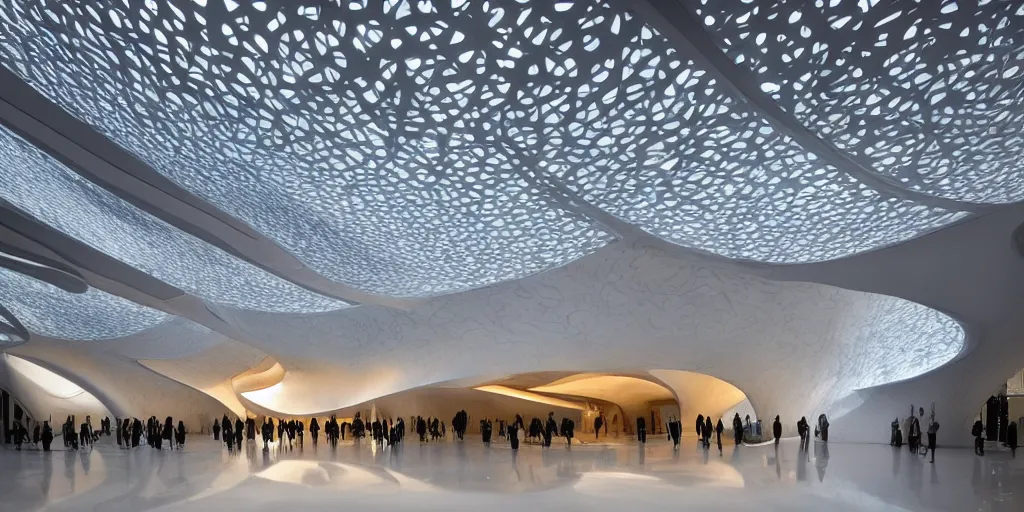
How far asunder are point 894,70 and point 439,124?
394 centimetres

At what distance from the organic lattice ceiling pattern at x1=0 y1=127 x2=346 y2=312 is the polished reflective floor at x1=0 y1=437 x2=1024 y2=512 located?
11.4 feet

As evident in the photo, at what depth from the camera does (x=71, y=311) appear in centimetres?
1981

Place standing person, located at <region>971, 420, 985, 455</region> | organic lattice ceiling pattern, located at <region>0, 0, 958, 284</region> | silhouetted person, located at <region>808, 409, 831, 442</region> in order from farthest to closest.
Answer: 1. silhouetted person, located at <region>808, 409, 831, 442</region>
2. standing person, located at <region>971, 420, 985, 455</region>
3. organic lattice ceiling pattern, located at <region>0, 0, 958, 284</region>

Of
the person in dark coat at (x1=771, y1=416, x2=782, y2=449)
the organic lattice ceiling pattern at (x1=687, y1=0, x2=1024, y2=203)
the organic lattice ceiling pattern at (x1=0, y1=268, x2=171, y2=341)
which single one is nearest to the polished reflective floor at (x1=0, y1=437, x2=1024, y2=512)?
the person in dark coat at (x1=771, y1=416, x2=782, y2=449)

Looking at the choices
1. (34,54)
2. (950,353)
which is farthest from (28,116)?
(950,353)

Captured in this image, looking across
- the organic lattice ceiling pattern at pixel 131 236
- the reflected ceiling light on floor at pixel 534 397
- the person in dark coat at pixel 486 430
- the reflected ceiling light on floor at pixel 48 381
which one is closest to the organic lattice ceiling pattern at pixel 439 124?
the organic lattice ceiling pattern at pixel 131 236

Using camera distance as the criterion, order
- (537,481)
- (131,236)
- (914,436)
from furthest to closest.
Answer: (914,436)
(131,236)
(537,481)

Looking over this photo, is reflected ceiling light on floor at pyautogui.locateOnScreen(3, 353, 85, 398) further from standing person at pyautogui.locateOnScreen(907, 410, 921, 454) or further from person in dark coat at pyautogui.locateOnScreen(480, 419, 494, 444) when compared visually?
standing person at pyautogui.locateOnScreen(907, 410, 921, 454)

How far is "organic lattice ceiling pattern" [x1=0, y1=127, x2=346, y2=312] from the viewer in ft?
35.4

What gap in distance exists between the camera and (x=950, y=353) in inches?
580

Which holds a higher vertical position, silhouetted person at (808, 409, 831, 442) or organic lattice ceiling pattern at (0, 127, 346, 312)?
organic lattice ceiling pattern at (0, 127, 346, 312)

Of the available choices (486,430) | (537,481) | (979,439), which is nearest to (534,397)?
(486,430)

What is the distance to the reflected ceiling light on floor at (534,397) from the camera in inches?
940

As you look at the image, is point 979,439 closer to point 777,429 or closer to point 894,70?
point 777,429
